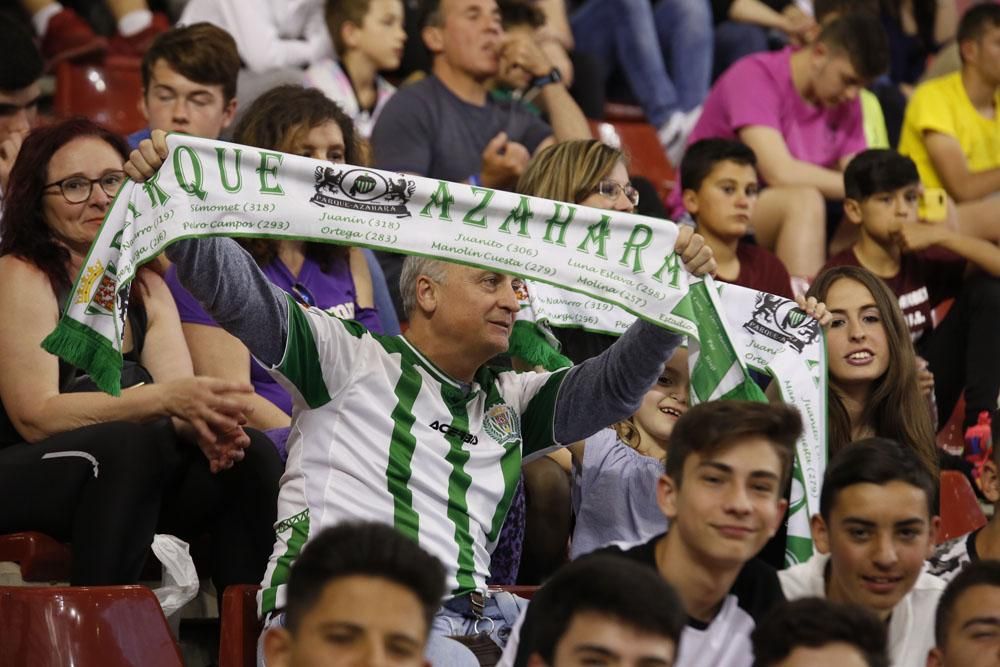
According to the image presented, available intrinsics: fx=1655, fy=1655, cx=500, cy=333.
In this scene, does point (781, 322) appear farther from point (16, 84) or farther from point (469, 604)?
point (16, 84)

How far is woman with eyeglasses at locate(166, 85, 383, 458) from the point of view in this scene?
156 inches

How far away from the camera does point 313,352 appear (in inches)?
128

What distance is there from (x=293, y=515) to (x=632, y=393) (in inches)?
29.2

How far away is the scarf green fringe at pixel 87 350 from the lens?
3078 millimetres

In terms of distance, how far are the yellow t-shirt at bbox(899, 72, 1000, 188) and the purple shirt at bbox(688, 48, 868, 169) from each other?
20 centimetres

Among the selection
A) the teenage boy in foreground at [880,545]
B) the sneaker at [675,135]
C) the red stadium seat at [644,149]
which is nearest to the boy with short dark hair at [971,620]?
the teenage boy in foreground at [880,545]

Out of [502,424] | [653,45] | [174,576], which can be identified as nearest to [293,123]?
[502,424]

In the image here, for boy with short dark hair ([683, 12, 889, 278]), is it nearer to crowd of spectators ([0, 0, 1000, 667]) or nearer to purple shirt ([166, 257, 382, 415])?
crowd of spectators ([0, 0, 1000, 667])

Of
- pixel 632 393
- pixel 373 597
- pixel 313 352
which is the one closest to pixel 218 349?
pixel 313 352

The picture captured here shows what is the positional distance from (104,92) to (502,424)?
331 centimetres

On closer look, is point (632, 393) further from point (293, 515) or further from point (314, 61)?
point (314, 61)

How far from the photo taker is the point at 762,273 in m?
5.16

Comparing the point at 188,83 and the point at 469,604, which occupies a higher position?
the point at 188,83

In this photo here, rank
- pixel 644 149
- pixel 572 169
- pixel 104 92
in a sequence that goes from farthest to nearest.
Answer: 1. pixel 644 149
2. pixel 104 92
3. pixel 572 169
